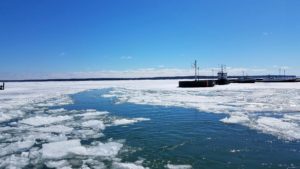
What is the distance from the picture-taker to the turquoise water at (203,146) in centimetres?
833

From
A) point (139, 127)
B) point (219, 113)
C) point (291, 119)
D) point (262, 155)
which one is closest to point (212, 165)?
point (262, 155)

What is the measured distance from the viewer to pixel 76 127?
547 inches

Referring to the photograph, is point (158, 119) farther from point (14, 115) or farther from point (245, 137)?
point (14, 115)

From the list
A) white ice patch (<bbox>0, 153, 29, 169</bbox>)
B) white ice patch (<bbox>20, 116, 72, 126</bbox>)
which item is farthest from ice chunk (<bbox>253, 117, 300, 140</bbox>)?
white ice patch (<bbox>20, 116, 72, 126</bbox>)

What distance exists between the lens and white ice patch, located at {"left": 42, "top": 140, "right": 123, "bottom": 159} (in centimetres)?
929

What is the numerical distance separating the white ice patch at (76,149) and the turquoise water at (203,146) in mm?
405

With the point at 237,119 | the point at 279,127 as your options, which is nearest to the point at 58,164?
the point at 279,127

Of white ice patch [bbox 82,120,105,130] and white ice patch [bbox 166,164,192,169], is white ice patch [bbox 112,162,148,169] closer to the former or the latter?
white ice patch [bbox 166,164,192,169]

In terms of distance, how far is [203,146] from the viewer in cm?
1009

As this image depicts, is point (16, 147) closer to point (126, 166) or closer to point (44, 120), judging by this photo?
point (126, 166)

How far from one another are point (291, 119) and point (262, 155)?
→ 719 centimetres

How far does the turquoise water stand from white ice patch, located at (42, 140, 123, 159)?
1.33 feet

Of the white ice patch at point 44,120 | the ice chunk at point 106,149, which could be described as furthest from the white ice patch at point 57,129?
the ice chunk at point 106,149

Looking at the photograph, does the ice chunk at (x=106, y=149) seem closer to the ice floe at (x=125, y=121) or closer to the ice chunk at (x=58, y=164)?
the ice chunk at (x=58, y=164)
